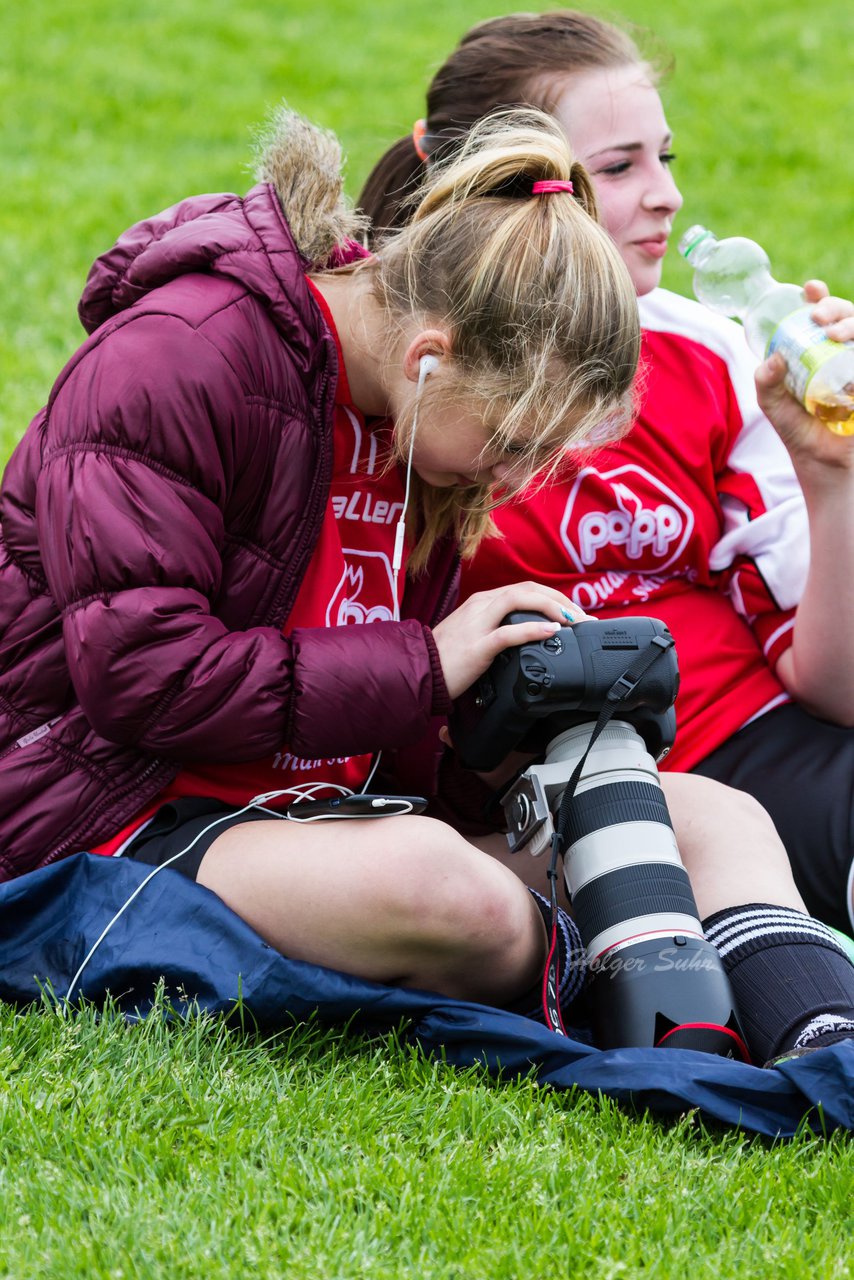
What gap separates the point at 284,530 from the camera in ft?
7.72

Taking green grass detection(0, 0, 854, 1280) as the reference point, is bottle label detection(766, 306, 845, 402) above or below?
above

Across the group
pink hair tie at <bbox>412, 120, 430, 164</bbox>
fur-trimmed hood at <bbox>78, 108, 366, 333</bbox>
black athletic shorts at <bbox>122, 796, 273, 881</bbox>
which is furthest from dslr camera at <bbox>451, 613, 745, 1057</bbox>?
pink hair tie at <bbox>412, 120, 430, 164</bbox>

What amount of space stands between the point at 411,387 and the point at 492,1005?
94cm

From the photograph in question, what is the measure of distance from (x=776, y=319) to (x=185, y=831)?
4.85 feet

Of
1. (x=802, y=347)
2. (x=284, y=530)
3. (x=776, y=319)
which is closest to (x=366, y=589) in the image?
(x=284, y=530)

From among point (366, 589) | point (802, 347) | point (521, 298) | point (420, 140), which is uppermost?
point (420, 140)

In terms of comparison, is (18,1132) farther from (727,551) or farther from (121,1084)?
(727,551)

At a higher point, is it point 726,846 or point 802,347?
point 802,347

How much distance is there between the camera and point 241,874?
7.40ft

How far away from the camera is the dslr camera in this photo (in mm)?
2176

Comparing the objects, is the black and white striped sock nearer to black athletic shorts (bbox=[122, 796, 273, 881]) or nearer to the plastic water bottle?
black athletic shorts (bbox=[122, 796, 273, 881])

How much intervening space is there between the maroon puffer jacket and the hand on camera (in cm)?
5

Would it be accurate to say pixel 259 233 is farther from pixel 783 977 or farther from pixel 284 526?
pixel 783 977

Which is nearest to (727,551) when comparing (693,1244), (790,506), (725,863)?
(790,506)
